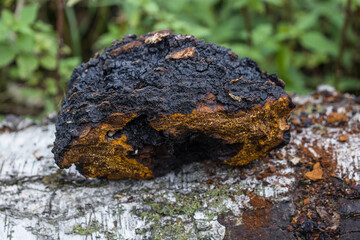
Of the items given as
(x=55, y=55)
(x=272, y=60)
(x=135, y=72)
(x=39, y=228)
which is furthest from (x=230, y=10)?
(x=39, y=228)

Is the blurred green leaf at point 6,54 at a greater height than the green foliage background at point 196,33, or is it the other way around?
the green foliage background at point 196,33

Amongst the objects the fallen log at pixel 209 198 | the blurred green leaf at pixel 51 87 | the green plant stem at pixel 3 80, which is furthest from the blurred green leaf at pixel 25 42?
the fallen log at pixel 209 198

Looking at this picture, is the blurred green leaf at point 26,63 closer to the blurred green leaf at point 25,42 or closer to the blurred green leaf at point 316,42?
the blurred green leaf at point 25,42

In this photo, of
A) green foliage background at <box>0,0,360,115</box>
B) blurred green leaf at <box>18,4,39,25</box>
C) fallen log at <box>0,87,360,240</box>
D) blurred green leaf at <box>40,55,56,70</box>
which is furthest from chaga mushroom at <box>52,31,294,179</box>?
blurred green leaf at <box>40,55,56,70</box>

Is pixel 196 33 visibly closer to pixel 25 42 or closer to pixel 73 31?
pixel 25 42

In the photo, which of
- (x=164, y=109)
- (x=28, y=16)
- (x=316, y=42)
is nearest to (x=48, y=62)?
(x=28, y=16)

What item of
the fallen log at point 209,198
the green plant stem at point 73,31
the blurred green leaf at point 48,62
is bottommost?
the fallen log at point 209,198

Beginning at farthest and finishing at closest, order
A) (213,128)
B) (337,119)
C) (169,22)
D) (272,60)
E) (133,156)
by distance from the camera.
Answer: (272,60), (169,22), (337,119), (133,156), (213,128)

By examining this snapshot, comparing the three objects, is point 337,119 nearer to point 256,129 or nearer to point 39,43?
point 256,129
